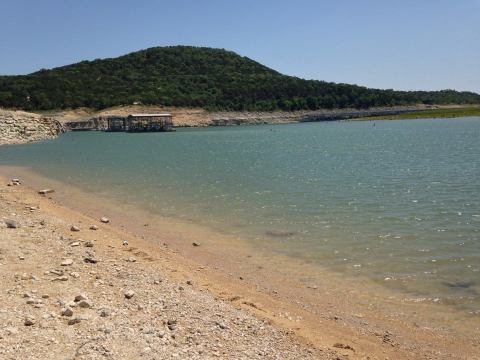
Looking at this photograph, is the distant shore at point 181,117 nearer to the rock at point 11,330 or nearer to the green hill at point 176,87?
the green hill at point 176,87

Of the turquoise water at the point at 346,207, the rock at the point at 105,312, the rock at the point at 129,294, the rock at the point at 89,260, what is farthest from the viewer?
the turquoise water at the point at 346,207

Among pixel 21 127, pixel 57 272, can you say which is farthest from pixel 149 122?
pixel 57 272

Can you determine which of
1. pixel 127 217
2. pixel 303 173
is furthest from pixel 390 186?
pixel 127 217

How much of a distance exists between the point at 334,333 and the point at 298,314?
0.92 metres

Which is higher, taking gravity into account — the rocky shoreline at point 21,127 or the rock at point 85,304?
the rocky shoreline at point 21,127

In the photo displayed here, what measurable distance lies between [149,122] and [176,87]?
4908 centimetres

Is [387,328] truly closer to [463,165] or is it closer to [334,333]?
[334,333]

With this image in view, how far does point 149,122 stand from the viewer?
10488 cm

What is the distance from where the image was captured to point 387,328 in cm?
795

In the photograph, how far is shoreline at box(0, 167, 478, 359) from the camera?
734 centimetres

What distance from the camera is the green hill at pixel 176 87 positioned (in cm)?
12569

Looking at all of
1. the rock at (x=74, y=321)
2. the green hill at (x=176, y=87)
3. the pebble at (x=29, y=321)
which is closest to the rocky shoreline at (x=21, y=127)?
the green hill at (x=176, y=87)

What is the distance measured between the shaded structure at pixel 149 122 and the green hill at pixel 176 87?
22.6 metres

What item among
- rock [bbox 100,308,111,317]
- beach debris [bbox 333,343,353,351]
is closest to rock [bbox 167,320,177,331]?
rock [bbox 100,308,111,317]
